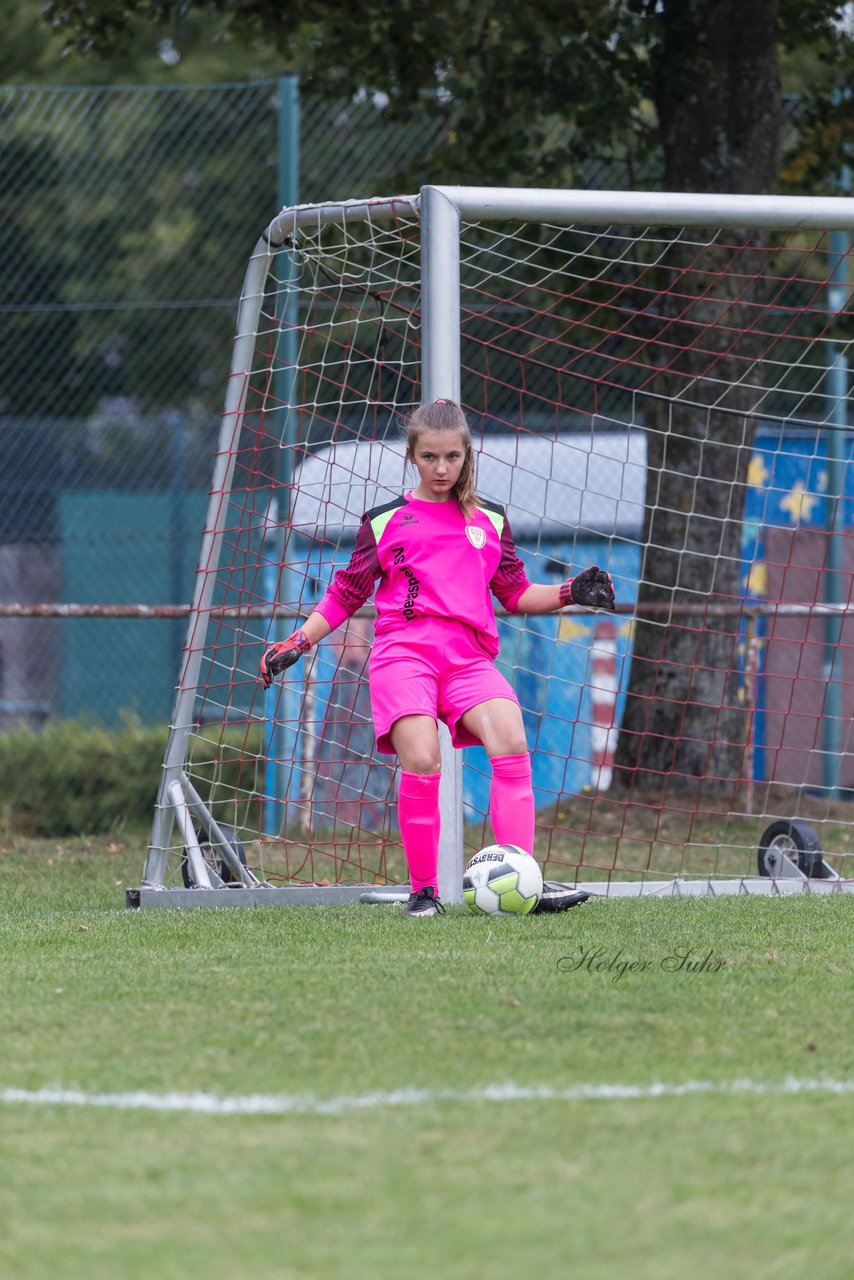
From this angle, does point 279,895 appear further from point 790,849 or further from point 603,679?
point 603,679

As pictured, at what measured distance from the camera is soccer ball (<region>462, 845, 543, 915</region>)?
16.7ft

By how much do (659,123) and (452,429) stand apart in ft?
17.5

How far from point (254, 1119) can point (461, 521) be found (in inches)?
113

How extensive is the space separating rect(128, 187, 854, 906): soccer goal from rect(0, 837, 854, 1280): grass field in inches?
51.7

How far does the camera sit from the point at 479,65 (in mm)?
9406

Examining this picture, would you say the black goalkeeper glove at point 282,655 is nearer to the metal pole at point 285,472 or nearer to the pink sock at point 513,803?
the pink sock at point 513,803

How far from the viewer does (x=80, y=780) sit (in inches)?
391

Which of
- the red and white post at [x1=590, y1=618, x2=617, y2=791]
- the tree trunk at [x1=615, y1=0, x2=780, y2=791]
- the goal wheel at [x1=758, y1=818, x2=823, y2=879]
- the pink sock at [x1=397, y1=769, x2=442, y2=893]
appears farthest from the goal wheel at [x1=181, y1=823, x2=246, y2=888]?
the red and white post at [x1=590, y1=618, x2=617, y2=791]

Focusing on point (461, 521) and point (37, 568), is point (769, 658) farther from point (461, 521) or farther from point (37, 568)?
point (461, 521)

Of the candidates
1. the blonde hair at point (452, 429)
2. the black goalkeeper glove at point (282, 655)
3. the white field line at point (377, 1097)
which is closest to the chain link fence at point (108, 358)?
the blonde hair at point (452, 429)

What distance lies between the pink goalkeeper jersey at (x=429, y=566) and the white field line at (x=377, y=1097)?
2.45m

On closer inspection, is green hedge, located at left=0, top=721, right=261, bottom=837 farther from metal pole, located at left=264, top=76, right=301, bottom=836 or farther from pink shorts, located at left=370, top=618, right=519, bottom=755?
pink shorts, located at left=370, top=618, right=519, bottom=755

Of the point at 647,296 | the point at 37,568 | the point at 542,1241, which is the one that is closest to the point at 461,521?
the point at 542,1241

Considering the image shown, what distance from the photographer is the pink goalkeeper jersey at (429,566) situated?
536 centimetres
